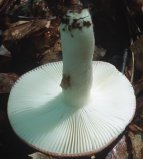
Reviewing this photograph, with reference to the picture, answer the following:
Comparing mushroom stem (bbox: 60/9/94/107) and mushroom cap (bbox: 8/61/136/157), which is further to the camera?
mushroom cap (bbox: 8/61/136/157)

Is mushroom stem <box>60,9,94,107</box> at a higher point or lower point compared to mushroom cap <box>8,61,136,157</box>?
higher

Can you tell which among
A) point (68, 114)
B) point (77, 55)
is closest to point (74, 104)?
point (68, 114)

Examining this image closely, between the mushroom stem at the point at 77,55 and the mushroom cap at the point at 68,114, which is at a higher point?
the mushroom stem at the point at 77,55

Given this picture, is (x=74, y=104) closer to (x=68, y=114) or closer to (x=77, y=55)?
(x=68, y=114)

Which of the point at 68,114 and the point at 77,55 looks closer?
the point at 77,55

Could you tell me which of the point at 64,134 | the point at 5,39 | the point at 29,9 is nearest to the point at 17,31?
the point at 5,39

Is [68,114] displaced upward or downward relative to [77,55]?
downward
